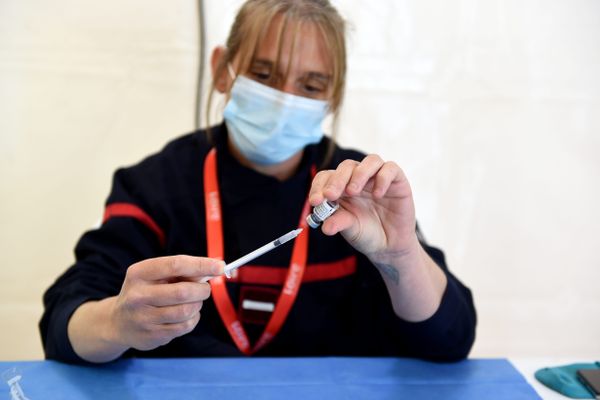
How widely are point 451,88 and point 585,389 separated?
1071 millimetres

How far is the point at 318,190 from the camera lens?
601 millimetres

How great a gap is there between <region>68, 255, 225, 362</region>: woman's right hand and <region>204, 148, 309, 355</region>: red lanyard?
0.25 meters

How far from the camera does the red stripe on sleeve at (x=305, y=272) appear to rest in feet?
3.11

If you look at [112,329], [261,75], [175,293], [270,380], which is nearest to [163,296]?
[175,293]

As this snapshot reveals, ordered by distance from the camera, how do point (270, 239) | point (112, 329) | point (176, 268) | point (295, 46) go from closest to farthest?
point (176, 268), point (112, 329), point (295, 46), point (270, 239)

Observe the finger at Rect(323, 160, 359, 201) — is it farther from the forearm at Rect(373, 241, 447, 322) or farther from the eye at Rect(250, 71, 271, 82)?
the eye at Rect(250, 71, 271, 82)

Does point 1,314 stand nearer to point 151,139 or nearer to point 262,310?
point 151,139

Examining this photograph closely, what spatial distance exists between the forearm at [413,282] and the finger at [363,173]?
184 mm

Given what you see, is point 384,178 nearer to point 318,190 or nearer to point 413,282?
point 318,190

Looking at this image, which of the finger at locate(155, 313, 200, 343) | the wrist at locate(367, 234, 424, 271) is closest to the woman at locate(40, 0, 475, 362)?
the wrist at locate(367, 234, 424, 271)

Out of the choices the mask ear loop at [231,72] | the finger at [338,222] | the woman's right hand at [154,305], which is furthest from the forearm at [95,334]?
the mask ear loop at [231,72]

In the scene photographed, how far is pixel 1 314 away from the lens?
59.4 inches

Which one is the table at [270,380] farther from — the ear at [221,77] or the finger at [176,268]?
the ear at [221,77]

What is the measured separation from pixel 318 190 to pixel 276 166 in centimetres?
46
